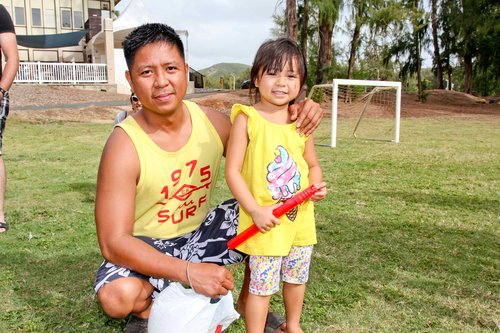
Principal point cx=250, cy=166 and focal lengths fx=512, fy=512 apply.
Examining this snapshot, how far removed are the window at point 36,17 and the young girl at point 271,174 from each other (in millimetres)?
33421

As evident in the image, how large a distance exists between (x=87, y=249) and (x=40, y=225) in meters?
0.89

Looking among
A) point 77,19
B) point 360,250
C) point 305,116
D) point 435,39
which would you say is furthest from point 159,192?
point 77,19

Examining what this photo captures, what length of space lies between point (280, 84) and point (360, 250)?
1.86m

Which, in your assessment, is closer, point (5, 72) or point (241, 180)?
point (241, 180)

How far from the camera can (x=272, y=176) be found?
2285 mm

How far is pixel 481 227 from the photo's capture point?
431 centimetres

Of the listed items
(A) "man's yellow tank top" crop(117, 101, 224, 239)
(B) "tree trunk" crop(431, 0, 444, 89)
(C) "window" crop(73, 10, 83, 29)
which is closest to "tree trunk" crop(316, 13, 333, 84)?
(B) "tree trunk" crop(431, 0, 444, 89)

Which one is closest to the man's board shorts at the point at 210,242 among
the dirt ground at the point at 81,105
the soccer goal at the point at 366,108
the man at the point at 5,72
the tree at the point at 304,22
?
the man at the point at 5,72

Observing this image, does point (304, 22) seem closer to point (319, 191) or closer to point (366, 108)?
point (366, 108)

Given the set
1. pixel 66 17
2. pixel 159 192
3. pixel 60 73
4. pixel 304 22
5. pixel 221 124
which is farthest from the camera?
pixel 66 17

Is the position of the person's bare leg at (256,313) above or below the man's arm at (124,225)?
below

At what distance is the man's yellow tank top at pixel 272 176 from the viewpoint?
226 centimetres

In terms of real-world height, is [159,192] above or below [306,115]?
below

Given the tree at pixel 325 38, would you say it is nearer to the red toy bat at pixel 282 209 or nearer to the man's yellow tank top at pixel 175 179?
the man's yellow tank top at pixel 175 179
